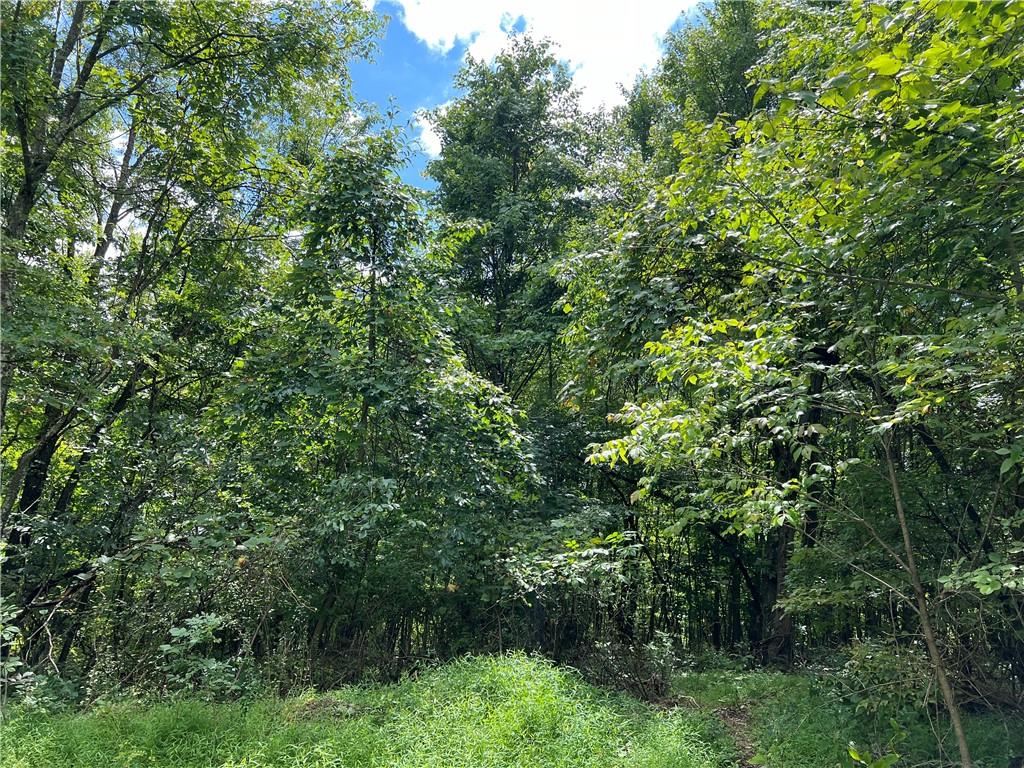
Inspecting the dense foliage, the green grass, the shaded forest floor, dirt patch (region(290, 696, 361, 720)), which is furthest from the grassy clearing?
dirt patch (region(290, 696, 361, 720))

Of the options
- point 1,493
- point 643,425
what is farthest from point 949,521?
point 1,493

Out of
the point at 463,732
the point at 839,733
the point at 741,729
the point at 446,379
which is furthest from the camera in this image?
the point at 446,379

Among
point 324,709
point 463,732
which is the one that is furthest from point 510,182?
point 463,732

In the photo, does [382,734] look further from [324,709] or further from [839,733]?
[839,733]

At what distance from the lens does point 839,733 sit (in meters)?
3.98

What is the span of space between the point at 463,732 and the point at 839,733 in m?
2.67

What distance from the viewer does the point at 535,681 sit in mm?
4102

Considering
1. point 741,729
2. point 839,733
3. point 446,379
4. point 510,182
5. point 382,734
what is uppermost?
point 510,182

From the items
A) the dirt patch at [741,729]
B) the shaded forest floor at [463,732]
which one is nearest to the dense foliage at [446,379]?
the shaded forest floor at [463,732]

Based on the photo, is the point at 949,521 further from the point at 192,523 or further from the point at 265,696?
the point at 192,523

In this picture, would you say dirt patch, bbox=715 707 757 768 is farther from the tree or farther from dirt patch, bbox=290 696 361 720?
the tree

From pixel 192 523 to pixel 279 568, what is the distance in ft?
2.63

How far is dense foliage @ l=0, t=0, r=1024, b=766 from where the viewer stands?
9.69 feet

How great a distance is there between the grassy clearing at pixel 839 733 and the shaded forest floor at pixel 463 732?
0.01 m
